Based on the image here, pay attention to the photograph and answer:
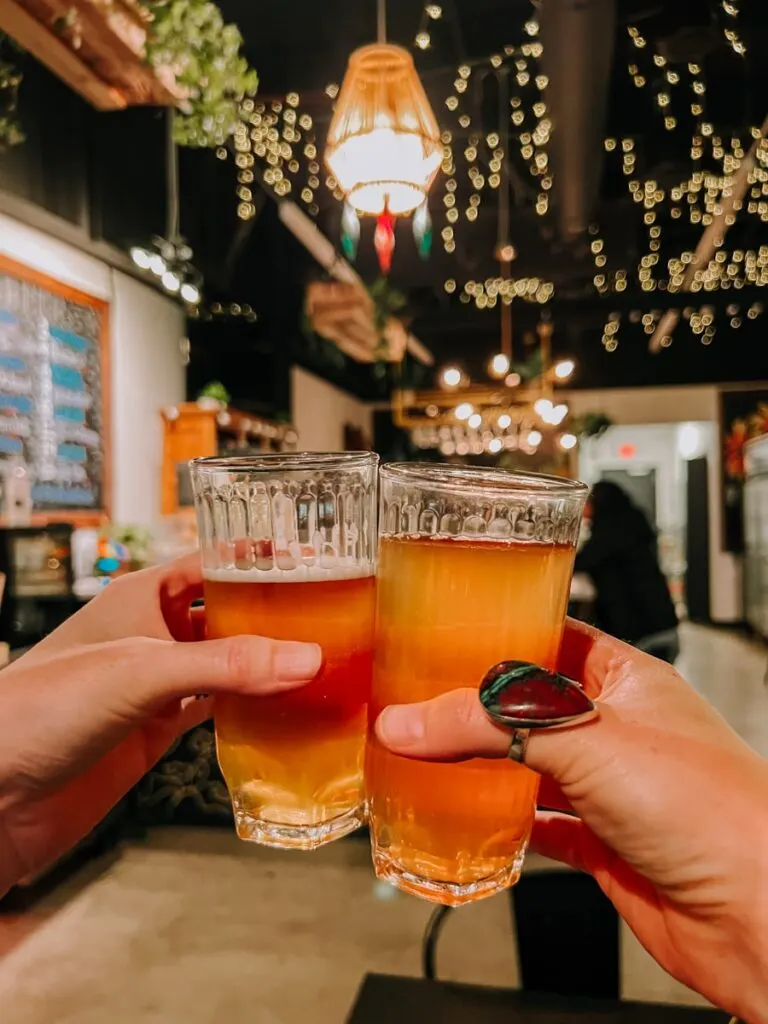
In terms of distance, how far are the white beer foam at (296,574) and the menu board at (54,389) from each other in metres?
4.48

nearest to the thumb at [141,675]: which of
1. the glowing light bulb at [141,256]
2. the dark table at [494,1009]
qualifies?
the dark table at [494,1009]

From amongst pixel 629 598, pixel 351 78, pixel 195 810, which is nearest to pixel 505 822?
pixel 351 78

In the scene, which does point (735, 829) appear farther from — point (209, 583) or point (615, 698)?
point (209, 583)

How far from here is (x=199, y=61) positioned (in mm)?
3705

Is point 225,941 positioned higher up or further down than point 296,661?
further down

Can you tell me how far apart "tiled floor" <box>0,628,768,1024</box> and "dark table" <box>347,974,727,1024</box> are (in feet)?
5.01

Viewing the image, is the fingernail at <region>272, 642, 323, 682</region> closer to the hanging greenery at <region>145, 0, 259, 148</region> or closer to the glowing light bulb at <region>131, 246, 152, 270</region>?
the hanging greenery at <region>145, 0, 259, 148</region>

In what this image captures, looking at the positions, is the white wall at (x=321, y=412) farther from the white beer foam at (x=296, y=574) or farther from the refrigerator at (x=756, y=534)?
the white beer foam at (x=296, y=574)

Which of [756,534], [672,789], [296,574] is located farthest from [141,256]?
[756,534]

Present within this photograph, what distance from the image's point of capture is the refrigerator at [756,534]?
10.3 metres

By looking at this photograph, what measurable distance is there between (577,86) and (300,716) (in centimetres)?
406

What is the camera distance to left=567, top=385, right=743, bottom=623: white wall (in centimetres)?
1261

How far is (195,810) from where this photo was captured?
4.29 metres

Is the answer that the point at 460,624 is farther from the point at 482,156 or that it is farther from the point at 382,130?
the point at 482,156
